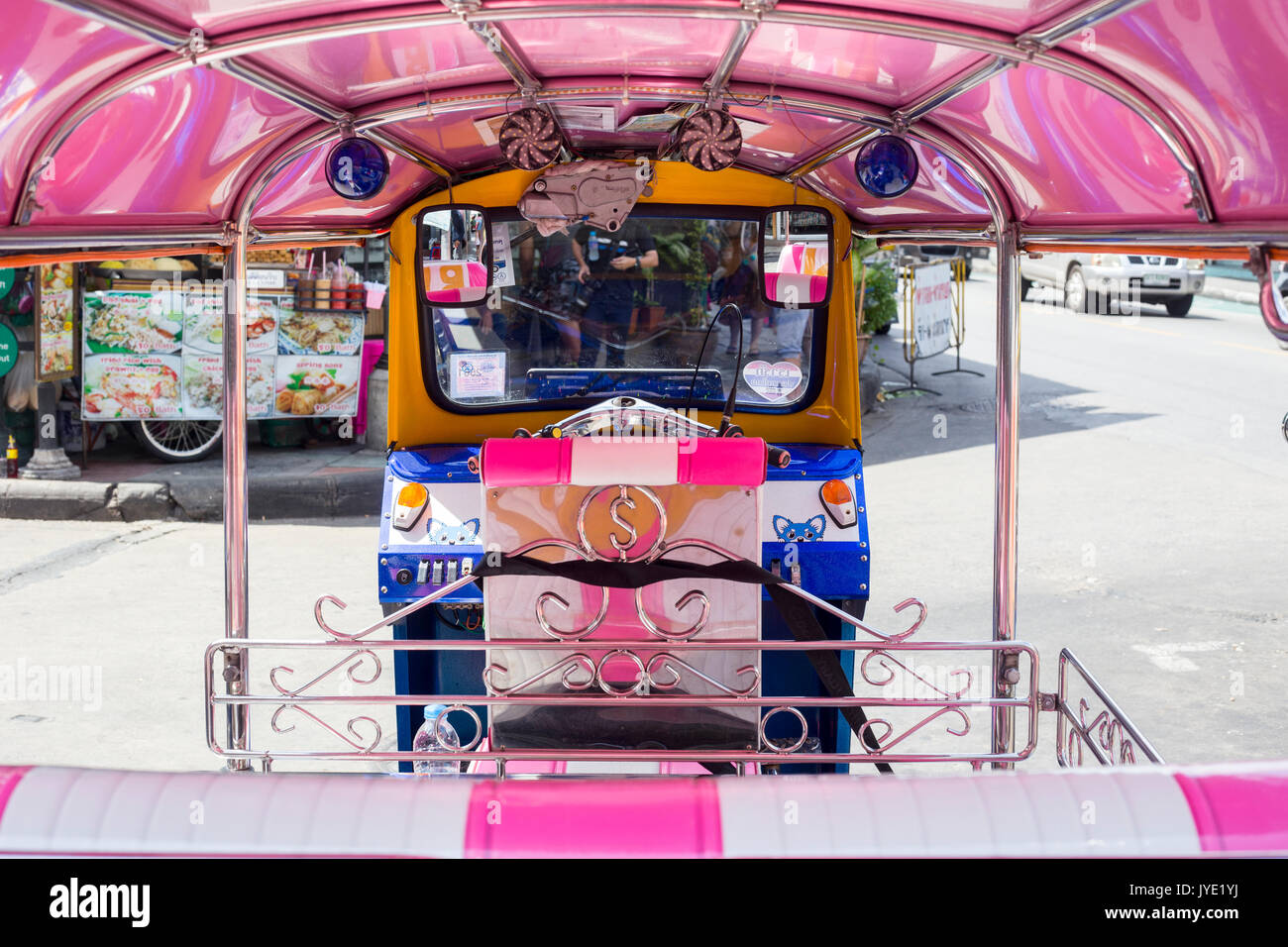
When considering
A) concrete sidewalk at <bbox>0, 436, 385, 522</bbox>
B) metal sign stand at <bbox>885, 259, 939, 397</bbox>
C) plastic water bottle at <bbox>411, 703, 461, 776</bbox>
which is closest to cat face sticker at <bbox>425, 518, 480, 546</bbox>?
plastic water bottle at <bbox>411, 703, 461, 776</bbox>

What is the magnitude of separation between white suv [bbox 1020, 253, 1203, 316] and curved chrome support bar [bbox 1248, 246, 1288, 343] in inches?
702

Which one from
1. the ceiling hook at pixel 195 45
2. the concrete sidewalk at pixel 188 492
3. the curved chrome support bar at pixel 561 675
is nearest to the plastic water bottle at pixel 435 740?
the curved chrome support bar at pixel 561 675

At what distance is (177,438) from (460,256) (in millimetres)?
6914

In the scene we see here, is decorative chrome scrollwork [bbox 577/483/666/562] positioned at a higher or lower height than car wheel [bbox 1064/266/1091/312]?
lower

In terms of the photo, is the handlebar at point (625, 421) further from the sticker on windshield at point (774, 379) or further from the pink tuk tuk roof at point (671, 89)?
the sticker on windshield at point (774, 379)

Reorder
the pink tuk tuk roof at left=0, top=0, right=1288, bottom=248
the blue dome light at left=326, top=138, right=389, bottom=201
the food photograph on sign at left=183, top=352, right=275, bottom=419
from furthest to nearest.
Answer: the food photograph on sign at left=183, top=352, right=275, bottom=419
the blue dome light at left=326, top=138, right=389, bottom=201
the pink tuk tuk roof at left=0, top=0, right=1288, bottom=248

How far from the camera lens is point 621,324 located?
461 cm

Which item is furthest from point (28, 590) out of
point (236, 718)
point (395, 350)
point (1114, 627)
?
point (1114, 627)

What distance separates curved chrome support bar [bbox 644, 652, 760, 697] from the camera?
292 centimetres

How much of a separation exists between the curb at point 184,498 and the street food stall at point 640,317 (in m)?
4.76

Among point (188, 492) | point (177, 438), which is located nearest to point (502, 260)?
point (188, 492)

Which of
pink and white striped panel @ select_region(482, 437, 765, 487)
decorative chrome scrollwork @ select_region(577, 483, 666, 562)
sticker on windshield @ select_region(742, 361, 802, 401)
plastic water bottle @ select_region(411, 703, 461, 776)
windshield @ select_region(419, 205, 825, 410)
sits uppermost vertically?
windshield @ select_region(419, 205, 825, 410)

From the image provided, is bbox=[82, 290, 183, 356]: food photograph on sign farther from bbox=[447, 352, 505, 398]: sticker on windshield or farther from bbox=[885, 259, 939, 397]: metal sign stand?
bbox=[885, 259, 939, 397]: metal sign stand

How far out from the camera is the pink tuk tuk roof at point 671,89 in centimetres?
227
